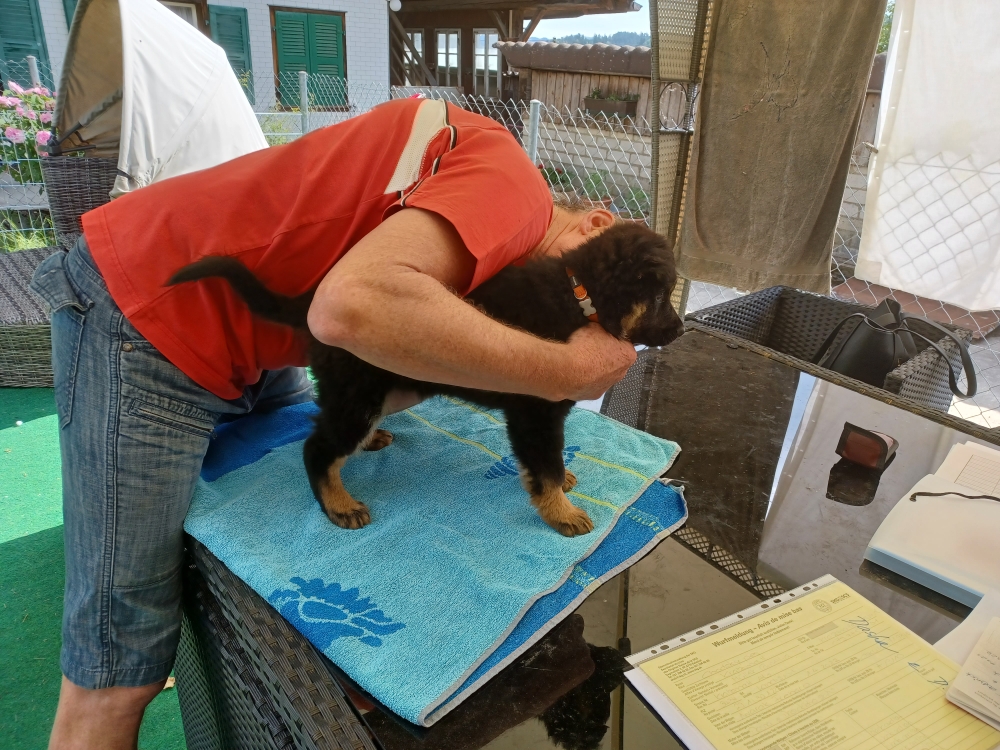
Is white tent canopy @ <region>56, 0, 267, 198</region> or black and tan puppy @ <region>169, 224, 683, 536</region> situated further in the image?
white tent canopy @ <region>56, 0, 267, 198</region>

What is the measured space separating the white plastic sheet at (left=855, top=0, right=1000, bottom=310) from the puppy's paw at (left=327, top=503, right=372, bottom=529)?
2692mm

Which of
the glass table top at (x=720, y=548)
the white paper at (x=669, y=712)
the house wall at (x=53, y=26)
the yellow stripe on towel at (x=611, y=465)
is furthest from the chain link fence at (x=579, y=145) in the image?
the white paper at (x=669, y=712)

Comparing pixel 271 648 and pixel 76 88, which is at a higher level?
pixel 76 88

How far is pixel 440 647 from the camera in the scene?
1.04 metres

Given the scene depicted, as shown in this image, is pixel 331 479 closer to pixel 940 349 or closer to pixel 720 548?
pixel 720 548

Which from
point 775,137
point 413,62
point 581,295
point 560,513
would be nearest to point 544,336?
point 581,295

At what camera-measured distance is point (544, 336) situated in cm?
146

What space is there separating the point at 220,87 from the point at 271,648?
3507 millimetres

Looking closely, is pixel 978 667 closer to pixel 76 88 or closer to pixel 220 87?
pixel 220 87

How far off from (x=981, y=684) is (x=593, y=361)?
82 centimetres

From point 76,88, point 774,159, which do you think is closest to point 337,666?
point 774,159

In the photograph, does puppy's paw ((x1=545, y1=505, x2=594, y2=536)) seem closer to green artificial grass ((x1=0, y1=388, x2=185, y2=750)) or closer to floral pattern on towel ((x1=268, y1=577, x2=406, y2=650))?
floral pattern on towel ((x1=268, y1=577, x2=406, y2=650))

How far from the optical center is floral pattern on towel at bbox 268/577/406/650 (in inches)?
42.1
